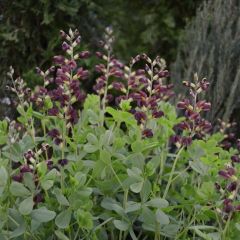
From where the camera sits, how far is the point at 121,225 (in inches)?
73.7

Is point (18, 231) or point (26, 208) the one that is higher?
point (26, 208)

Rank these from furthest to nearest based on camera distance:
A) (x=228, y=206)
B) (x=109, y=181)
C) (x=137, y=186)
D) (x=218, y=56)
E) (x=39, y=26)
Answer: (x=39, y=26) → (x=218, y=56) → (x=109, y=181) → (x=137, y=186) → (x=228, y=206)

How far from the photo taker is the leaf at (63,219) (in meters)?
1.81

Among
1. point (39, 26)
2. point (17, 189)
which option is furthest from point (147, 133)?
point (39, 26)

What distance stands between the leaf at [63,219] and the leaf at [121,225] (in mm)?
153

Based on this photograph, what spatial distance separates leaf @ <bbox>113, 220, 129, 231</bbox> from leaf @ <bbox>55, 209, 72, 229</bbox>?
15 centimetres

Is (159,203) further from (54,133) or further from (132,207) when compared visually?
(54,133)

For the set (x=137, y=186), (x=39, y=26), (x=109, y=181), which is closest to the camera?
(x=137, y=186)

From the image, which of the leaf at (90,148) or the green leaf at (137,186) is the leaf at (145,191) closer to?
the green leaf at (137,186)

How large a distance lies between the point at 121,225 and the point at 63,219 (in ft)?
0.63

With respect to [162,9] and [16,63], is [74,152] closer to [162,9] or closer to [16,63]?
[16,63]

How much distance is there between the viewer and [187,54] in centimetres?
430

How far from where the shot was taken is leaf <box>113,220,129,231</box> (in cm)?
186

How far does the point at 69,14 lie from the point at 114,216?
2168mm
